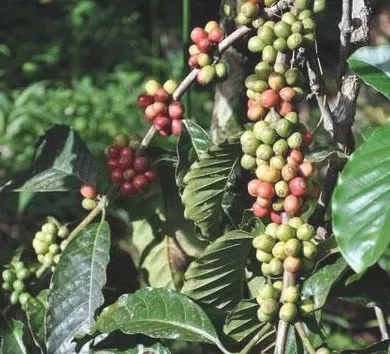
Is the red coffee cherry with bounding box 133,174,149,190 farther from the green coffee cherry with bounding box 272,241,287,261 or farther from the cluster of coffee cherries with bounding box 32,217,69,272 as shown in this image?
the green coffee cherry with bounding box 272,241,287,261

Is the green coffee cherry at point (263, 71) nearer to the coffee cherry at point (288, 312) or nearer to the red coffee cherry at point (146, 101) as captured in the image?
the red coffee cherry at point (146, 101)

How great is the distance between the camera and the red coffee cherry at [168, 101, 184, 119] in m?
1.27

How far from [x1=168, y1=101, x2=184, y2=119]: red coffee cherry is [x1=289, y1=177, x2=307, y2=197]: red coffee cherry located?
25cm

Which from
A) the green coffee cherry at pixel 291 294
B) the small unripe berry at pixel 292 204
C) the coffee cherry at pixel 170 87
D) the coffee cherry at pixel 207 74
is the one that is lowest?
the green coffee cherry at pixel 291 294

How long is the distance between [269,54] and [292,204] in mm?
204

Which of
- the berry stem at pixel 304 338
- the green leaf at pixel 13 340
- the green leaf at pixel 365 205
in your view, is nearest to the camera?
the green leaf at pixel 365 205

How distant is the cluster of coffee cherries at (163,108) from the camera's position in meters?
1.26

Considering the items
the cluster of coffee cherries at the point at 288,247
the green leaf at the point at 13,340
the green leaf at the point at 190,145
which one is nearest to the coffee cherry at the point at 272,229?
the cluster of coffee cherries at the point at 288,247

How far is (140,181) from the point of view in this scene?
1.29 m

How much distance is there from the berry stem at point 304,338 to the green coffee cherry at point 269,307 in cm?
3

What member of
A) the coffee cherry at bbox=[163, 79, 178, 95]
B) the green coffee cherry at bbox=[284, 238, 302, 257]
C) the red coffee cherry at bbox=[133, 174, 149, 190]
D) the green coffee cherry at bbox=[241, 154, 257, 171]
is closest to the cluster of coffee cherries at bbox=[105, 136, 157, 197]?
the red coffee cherry at bbox=[133, 174, 149, 190]

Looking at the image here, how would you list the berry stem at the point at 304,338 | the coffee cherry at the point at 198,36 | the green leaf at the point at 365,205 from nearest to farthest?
the green leaf at the point at 365,205, the berry stem at the point at 304,338, the coffee cherry at the point at 198,36

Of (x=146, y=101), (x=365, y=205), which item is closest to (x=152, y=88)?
(x=146, y=101)

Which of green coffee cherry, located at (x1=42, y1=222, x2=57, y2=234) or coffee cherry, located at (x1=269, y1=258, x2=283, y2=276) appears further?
green coffee cherry, located at (x1=42, y1=222, x2=57, y2=234)
